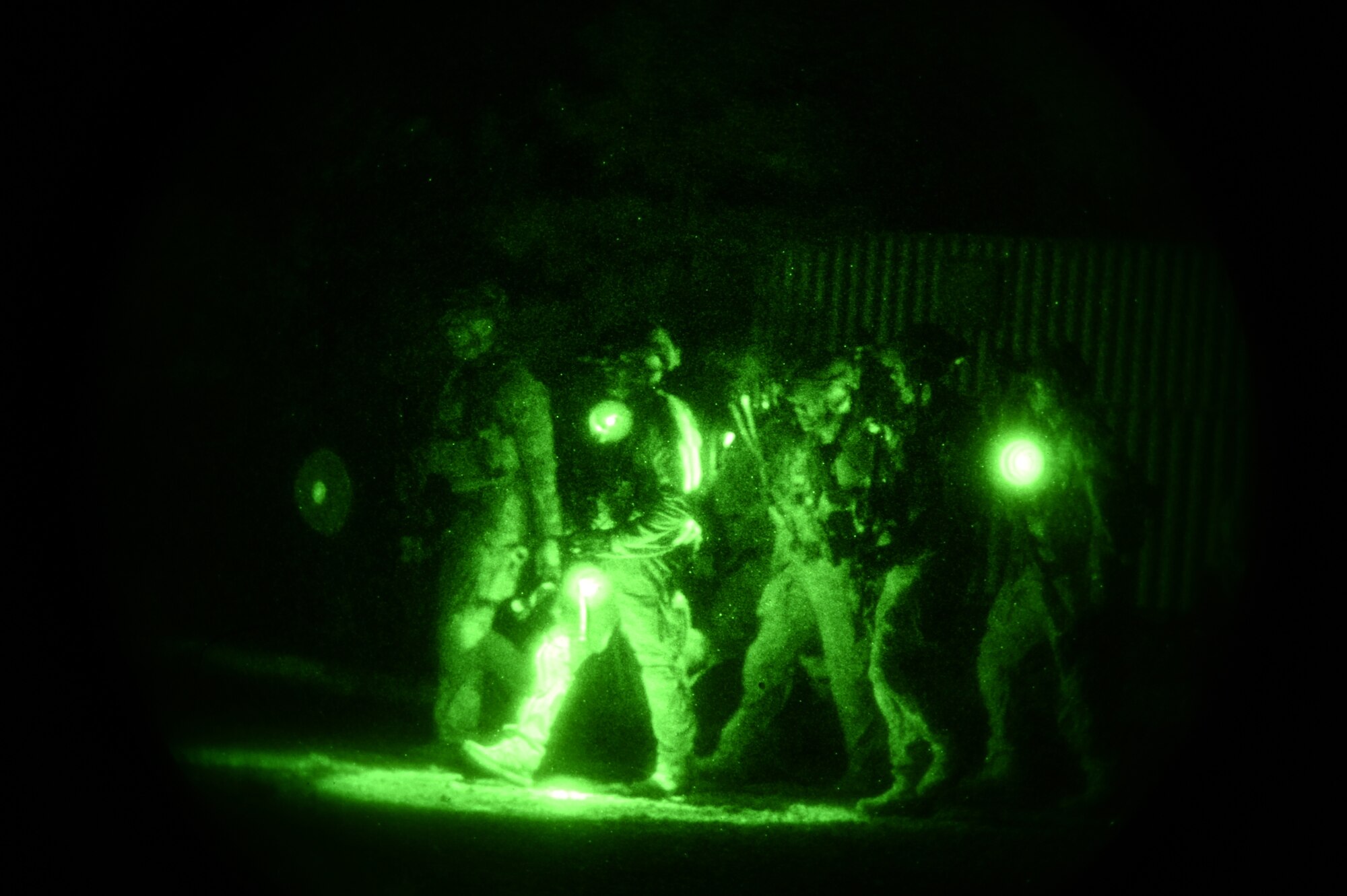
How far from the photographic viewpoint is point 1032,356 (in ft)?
5.34

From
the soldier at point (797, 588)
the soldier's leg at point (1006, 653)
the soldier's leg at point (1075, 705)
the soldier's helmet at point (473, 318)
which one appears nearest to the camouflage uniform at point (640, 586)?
the soldier at point (797, 588)

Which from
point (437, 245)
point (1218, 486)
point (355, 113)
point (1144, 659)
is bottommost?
point (1144, 659)

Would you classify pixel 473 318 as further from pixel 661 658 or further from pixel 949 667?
pixel 949 667

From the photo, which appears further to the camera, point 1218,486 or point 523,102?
point 1218,486

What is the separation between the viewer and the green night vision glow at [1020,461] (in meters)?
1.64

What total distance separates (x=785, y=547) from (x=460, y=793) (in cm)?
76

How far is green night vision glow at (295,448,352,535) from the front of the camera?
60.3 inches

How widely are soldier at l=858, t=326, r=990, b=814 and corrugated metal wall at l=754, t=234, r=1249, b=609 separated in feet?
0.23

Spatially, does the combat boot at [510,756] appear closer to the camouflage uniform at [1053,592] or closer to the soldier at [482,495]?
the soldier at [482,495]

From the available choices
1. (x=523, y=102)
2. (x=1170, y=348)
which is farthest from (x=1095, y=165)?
(x=523, y=102)

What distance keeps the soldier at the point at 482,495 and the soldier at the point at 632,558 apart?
6 centimetres

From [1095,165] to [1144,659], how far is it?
0.93m

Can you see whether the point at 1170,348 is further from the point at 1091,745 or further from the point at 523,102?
the point at 523,102

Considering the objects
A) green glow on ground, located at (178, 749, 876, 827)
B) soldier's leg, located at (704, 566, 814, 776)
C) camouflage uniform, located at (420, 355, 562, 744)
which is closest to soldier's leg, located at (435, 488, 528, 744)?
camouflage uniform, located at (420, 355, 562, 744)
